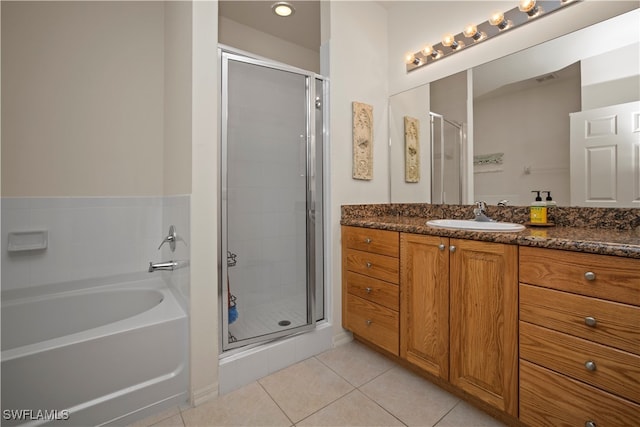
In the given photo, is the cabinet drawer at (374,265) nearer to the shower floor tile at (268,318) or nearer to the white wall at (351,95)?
the white wall at (351,95)

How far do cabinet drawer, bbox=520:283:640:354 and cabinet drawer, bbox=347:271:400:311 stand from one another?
2.14 feet

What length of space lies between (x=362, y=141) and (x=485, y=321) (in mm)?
1396

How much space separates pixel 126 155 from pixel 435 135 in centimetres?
225

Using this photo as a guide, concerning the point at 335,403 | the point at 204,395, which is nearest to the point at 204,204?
the point at 204,395

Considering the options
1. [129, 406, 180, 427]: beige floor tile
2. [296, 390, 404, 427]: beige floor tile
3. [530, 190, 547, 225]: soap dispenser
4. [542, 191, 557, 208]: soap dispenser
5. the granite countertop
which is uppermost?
[542, 191, 557, 208]: soap dispenser

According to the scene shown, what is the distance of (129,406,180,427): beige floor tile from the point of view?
4.35ft

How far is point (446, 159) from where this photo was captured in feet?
6.62

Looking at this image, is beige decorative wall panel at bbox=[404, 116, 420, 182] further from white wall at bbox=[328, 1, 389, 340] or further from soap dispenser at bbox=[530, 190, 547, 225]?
soap dispenser at bbox=[530, 190, 547, 225]

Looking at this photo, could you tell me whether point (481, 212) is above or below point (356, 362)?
above

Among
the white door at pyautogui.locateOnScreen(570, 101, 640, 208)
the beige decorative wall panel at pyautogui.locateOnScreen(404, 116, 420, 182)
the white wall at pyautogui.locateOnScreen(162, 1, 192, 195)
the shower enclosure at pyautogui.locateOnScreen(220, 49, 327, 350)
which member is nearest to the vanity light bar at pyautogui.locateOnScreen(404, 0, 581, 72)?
the beige decorative wall panel at pyautogui.locateOnScreen(404, 116, 420, 182)

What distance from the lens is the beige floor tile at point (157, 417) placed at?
1.33 metres

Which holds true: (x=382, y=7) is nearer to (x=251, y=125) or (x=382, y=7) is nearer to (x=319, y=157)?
(x=319, y=157)

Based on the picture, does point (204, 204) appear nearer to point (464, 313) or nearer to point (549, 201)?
point (464, 313)

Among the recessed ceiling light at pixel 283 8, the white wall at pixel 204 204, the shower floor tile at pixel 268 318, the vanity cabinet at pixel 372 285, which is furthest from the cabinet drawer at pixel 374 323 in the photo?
the recessed ceiling light at pixel 283 8
